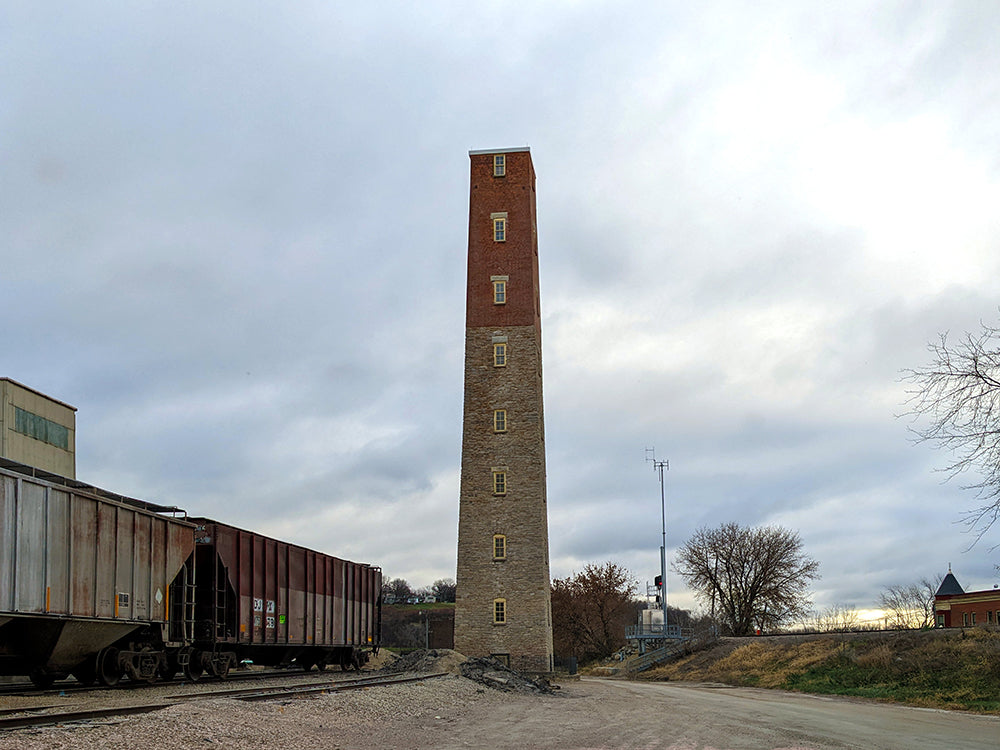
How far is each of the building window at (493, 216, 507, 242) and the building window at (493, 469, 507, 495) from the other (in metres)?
11.0

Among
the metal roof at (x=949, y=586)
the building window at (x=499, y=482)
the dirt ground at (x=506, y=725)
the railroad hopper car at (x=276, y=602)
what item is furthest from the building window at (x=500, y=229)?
the metal roof at (x=949, y=586)

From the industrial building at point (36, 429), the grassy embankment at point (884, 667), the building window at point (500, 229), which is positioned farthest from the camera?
the building window at point (500, 229)

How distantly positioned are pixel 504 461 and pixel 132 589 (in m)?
26.1

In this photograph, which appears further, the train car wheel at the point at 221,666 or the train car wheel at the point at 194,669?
the train car wheel at the point at 221,666

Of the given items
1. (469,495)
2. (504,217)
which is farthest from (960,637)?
(504,217)

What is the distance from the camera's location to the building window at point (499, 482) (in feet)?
142

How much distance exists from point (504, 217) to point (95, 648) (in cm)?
3228

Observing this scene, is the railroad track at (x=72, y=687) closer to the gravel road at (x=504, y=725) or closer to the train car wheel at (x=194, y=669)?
the train car wheel at (x=194, y=669)

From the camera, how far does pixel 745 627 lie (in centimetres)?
6875

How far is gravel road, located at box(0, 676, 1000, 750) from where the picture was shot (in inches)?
487

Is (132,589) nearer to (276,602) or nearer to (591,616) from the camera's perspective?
(276,602)

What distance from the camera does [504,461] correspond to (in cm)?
4356

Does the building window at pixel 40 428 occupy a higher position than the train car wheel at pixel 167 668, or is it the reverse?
the building window at pixel 40 428

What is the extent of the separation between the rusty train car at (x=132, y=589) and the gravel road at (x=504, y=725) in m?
3.39
